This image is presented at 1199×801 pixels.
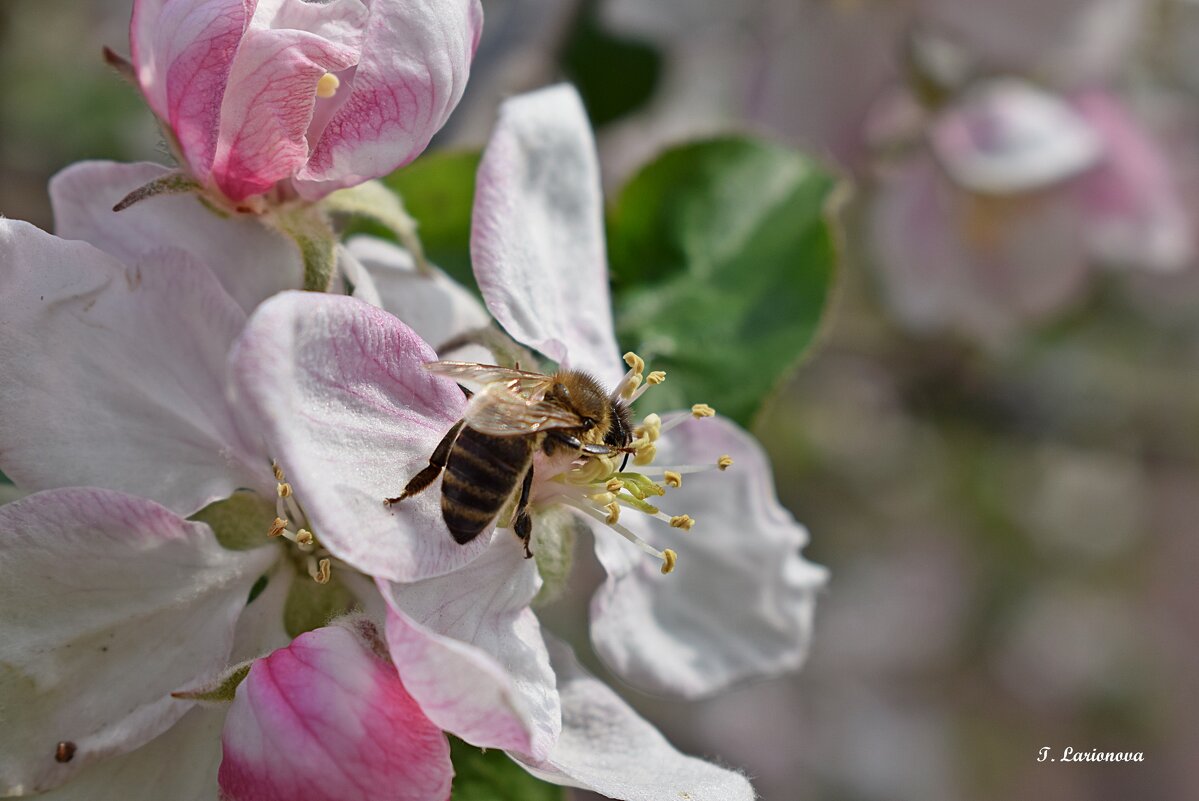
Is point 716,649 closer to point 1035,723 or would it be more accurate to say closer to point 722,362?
point 722,362

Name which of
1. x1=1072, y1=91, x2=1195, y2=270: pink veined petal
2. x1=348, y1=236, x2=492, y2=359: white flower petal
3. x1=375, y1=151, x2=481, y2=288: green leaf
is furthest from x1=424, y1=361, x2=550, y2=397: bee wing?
x1=1072, y1=91, x2=1195, y2=270: pink veined petal

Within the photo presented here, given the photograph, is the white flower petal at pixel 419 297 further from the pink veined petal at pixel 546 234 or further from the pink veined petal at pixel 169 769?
the pink veined petal at pixel 169 769

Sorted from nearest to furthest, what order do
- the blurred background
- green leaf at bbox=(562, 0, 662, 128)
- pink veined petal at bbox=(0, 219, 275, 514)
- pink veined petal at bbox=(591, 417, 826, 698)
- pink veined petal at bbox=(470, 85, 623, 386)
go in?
pink veined petal at bbox=(0, 219, 275, 514) < pink veined petal at bbox=(470, 85, 623, 386) < pink veined petal at bbox=(591, 417, 826, 698) < green leaf at bbox=(562, 0, 662, 128) < the blurred background

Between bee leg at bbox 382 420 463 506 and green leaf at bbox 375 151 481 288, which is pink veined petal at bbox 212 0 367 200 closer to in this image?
bee leg at bbox 382 420 463 506

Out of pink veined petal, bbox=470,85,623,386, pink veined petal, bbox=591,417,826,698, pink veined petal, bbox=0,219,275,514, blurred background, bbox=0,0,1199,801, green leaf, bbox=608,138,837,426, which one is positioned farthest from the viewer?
blurred background, bbox=0,0,1199,801

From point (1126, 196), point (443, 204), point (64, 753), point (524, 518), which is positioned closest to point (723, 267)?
point (443, 204)

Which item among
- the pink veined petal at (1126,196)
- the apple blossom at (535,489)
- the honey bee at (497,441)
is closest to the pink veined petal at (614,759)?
the apple blossom at (535,489)
